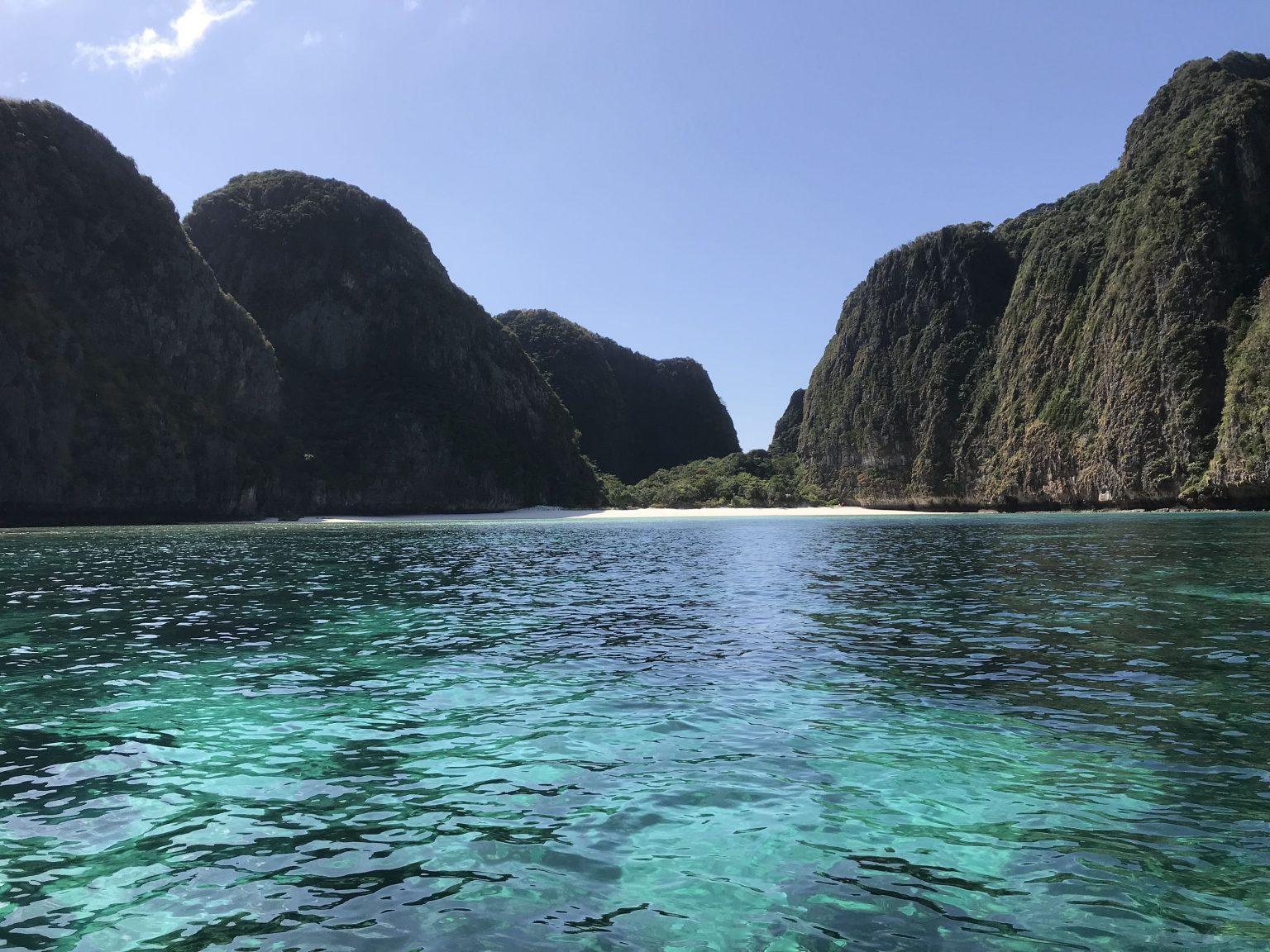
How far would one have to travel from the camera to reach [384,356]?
16388cm

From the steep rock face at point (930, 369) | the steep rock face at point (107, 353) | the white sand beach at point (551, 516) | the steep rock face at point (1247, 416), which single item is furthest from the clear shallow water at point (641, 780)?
the steep rock face at point (930, 369)

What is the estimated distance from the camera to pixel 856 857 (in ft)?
23.3

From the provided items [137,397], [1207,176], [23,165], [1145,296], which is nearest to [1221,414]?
[1145,296]

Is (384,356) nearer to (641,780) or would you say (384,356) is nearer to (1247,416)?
(1247,416)

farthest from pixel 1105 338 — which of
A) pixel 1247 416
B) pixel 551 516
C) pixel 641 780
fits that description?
pixel 641 780

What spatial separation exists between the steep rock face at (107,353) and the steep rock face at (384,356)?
24081mm

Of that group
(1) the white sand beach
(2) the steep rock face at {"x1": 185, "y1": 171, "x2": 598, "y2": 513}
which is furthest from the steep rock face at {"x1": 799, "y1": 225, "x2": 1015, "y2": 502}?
(2) the steep rock face at {"x1": 185, "y1": 171, "x2": 598, "y2": 513}

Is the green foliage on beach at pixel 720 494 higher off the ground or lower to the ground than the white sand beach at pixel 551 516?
higher

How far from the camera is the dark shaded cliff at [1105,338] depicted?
112m

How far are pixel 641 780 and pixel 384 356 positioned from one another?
16548cm

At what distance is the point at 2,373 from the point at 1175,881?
11497cm

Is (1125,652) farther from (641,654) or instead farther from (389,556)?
(389,556)

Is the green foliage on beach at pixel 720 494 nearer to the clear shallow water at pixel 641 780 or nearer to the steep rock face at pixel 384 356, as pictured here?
the steep rock face at pixel 384 356

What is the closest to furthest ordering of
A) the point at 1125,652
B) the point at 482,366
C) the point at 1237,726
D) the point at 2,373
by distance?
the point at 1237,726 < the point at 1125,652 < the point at 2,373 < the point at 482,366
